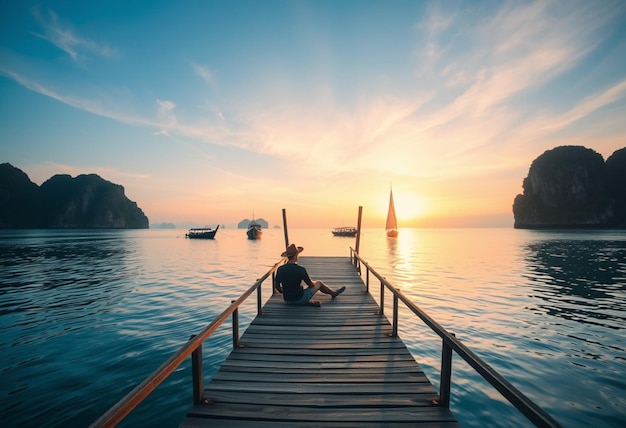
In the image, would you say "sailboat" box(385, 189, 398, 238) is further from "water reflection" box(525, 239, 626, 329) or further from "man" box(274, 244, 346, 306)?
"man" box(274, 244, 346, 306)

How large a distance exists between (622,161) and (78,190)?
276 meters

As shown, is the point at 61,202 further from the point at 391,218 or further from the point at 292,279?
the point at 292,279

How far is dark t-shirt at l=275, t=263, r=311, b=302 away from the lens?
7.93 m

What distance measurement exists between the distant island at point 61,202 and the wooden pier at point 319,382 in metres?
196

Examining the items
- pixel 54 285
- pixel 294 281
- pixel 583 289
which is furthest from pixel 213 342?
pixel 583 289

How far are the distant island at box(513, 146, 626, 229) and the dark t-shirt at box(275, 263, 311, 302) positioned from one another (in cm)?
16329

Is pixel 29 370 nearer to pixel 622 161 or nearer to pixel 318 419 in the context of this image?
pixel 318 419

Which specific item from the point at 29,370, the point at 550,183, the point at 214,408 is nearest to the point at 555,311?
the point at 214,408

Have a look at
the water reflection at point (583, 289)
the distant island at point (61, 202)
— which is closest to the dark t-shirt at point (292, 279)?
the water reflection at point (583, 289)

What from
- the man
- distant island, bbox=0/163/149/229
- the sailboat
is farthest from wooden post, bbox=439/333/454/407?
distant island, bbox=0/163/149/229

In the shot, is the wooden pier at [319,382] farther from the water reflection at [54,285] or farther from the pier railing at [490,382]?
the water reflection at [54,285]

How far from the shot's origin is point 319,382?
427 centimetres

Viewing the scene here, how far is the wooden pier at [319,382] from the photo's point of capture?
344 centimetres

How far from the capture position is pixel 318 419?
3.42 metres
